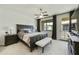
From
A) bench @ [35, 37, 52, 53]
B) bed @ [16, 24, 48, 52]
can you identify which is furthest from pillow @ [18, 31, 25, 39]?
bench @ [35, 37, 52, 53]

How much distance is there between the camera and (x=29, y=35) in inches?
74.6

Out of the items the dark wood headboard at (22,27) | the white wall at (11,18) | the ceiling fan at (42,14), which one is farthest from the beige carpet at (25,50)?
the ceiling fan at (42,14)

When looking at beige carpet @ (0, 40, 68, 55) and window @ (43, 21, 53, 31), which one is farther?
window @ (43, 21, 53, 31)

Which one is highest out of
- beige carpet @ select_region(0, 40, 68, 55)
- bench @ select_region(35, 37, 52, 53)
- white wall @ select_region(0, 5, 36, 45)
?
white wall @ select_region(0, 5, 36, 45)

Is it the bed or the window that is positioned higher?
the window

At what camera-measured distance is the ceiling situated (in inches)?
71.0

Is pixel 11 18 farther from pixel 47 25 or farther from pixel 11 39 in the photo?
pixel 47 25

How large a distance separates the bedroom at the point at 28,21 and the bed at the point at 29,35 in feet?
0.15

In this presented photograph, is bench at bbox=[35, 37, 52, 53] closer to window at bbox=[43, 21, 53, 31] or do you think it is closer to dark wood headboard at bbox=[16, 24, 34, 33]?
window at bbox=[43, 21, 53, 31]

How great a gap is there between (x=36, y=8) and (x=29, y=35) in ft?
1.97

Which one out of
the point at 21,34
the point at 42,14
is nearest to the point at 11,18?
the point at 21,34

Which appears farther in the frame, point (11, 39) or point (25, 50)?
point (11, 39)
